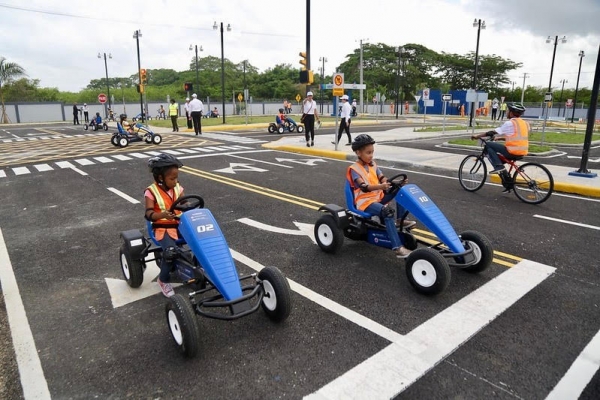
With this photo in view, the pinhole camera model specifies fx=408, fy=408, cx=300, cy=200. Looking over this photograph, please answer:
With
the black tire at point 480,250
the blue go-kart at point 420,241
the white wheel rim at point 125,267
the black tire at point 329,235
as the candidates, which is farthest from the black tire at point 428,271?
the white wheel rim at point 125,267

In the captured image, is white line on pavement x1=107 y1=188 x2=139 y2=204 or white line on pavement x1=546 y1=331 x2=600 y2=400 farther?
white line on pavement x1=107 y1=188 x2=139 y2=204

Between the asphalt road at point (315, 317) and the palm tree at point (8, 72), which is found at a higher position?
the palm tree at point (8, 72)

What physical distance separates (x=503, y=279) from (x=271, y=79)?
8323 cm

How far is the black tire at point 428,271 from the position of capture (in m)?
3.86

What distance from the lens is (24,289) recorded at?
4371 millimetres

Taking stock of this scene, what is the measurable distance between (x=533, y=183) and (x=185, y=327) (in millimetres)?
7177

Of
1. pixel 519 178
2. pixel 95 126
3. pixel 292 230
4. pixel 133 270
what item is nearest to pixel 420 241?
pixel 292 230

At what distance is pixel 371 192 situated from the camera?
4.94 meters

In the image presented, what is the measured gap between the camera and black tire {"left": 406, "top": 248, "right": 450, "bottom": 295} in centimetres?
386

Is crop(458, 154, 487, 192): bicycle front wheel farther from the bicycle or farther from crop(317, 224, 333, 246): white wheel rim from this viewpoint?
crop(317, 224, 333, 246): white wheel rim

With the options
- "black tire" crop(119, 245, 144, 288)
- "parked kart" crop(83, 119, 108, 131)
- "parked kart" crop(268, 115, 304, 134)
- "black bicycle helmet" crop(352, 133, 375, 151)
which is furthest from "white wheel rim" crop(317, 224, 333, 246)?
"parked kart" crop(83, 119, 108, 131)

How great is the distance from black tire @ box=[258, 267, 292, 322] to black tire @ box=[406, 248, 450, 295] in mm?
1379

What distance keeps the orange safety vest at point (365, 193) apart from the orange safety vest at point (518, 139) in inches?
172

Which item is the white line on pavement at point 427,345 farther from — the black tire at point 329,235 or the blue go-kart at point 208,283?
the black tire at point 329,235
